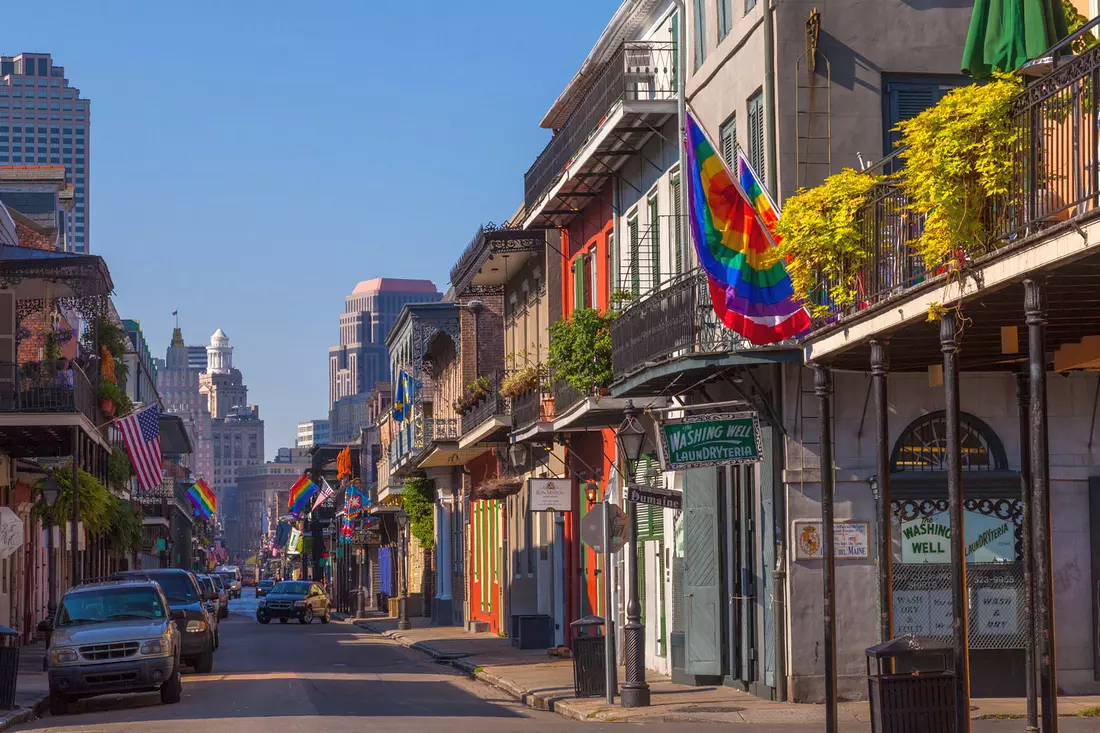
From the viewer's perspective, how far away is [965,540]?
19688 mm

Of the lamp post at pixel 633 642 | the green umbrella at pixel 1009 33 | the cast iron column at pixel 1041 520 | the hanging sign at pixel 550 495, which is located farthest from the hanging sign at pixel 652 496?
the hanging sign at pixel 550 495

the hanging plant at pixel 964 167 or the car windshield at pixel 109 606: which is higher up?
the hanging plant at pixel 964 167

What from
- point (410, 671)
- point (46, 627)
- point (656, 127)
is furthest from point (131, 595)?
point (656, 127)

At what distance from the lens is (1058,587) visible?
1962 centimetres

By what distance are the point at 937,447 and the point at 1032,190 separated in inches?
321

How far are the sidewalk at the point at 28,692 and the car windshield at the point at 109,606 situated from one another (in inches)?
44.6

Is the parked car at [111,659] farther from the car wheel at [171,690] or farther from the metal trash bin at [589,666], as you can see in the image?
the metal trash bin at [589,666]

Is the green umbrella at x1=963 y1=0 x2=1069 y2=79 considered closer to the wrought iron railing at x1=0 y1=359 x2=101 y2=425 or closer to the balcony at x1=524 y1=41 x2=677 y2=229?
the balcony at x1=524 y1=41 x2=677 y2=229

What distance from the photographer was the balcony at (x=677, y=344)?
62.5 feet

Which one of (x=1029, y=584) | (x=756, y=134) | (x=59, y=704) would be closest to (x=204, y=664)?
(x=59, y=704)

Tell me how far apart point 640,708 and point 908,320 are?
7.15 m

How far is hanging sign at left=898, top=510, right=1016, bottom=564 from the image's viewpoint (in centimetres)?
1966

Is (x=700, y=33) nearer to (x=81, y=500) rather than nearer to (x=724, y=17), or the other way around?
(x=724, y=17)

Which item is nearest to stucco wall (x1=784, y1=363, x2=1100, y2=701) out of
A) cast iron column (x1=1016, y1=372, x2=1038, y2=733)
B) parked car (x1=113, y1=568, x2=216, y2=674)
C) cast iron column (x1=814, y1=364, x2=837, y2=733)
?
cast iron column (x1=1016, y1=372, x2=1038, y2=733)
